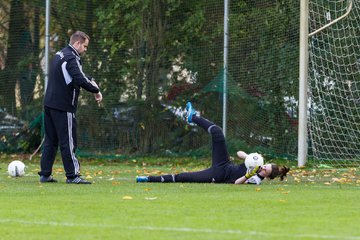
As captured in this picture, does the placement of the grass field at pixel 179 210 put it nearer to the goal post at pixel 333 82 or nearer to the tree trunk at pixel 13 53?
the goal post at pixel 333 82

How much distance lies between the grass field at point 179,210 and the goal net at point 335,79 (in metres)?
3.81

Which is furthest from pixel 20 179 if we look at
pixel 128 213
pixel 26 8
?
pixel 26 8

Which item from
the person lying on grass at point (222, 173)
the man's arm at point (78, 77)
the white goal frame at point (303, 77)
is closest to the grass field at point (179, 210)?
the person lying on grass at point (222, 173)

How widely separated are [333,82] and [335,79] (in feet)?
0.29

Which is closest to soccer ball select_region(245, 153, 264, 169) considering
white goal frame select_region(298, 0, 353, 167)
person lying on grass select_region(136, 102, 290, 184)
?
person lying on grass select_region(136, 102, 290, 184)

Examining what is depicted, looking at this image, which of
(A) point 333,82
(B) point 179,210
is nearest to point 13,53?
(A) point 333,82

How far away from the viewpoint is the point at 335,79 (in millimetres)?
19000

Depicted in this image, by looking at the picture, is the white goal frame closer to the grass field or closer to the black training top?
the grass field

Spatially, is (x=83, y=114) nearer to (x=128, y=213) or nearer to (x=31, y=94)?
(x=31, y=94)

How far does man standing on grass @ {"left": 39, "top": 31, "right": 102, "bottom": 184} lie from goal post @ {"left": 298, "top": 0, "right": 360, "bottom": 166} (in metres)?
6.08

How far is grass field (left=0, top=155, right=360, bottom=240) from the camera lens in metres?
7.94

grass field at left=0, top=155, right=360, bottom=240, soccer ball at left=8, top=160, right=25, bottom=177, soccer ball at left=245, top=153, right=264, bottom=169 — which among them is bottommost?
grass field at left=0, top=155, right=360, bottom=240

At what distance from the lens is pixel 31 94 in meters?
21.9

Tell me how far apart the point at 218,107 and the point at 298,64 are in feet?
6.45
